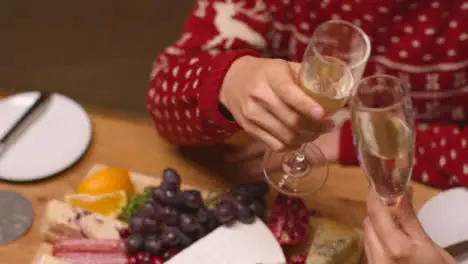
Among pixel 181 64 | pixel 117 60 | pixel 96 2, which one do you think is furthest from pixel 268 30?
pixel 96 2

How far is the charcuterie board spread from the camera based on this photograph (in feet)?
2.85

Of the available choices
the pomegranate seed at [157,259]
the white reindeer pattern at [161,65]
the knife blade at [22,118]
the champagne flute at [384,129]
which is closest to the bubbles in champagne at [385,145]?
the champagne flute at [384,129]

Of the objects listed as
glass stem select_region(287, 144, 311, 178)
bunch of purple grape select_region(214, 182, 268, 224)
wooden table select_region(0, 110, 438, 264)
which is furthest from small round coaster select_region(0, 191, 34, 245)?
glass stem select_region(287, 144, 311, 178)

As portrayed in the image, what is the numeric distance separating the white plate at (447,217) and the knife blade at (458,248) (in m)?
0.02

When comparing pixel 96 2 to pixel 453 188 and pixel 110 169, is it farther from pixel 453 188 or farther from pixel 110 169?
pixel 453 188

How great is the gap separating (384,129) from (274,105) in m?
0.18

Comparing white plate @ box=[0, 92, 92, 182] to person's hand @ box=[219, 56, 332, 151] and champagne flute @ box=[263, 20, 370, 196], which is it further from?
champagne flute @ box=[263, 20, 370, 196]

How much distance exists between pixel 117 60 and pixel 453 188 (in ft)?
3.55

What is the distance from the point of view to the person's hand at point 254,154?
1.02m

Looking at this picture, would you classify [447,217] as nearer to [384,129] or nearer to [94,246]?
[384,129]

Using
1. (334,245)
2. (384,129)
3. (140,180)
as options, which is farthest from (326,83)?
(140,180)

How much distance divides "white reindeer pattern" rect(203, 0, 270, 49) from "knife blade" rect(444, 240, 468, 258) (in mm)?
426

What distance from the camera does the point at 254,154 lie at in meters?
1.03

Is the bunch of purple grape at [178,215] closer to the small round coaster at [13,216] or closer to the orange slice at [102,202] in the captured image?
the orange slice at [102,202]
